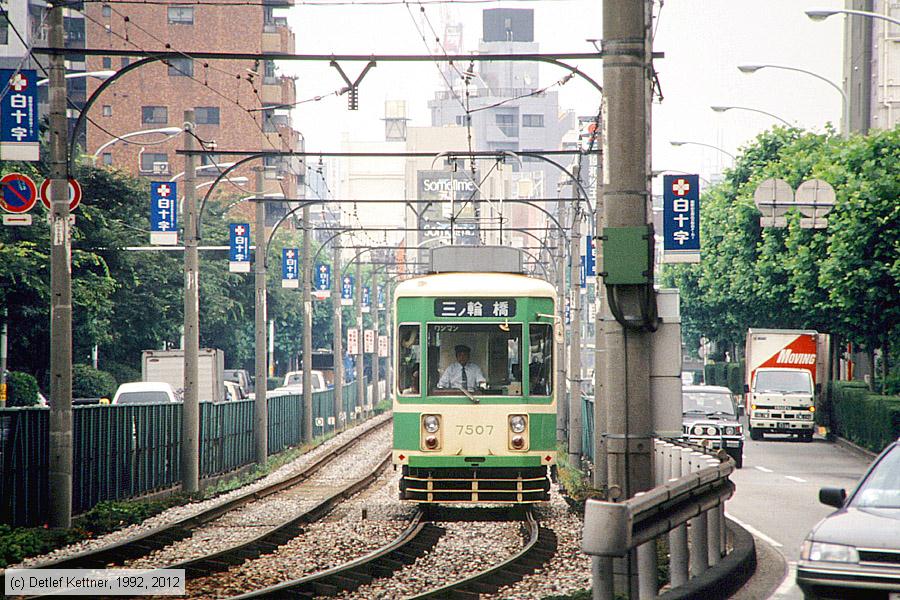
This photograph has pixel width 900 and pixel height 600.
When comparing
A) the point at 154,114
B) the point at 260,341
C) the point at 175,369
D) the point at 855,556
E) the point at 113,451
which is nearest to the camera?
the point at 855,556

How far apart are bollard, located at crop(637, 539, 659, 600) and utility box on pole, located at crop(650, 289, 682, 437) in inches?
40.8

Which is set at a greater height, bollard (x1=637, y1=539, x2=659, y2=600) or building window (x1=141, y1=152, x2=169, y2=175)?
building window (x1=141, y1=152, x2=169, y2=175)

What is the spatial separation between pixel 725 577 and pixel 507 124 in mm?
187500

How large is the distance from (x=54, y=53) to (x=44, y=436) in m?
5.42

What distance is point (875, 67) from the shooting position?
2793 inches

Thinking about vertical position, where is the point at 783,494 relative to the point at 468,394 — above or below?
below

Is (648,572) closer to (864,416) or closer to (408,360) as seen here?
(408,360)

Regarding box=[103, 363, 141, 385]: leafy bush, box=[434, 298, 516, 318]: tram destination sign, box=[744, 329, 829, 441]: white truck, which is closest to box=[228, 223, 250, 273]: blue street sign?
box=[103, 363, 141, 385]: leafy bush

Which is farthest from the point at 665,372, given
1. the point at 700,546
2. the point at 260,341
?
the point at 260,341

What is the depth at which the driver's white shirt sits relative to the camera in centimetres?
1959

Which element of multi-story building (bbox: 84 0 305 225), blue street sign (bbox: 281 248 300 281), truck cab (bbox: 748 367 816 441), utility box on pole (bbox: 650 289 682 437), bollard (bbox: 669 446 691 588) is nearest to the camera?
utility box on pole (bbox: 650 289 682 437)

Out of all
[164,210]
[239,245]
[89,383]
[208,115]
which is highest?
[208,115]

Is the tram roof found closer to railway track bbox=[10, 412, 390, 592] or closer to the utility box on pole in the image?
railway track bbox=[10, 412, 390, 592]

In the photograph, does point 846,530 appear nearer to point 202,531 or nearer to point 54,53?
point 202,531
